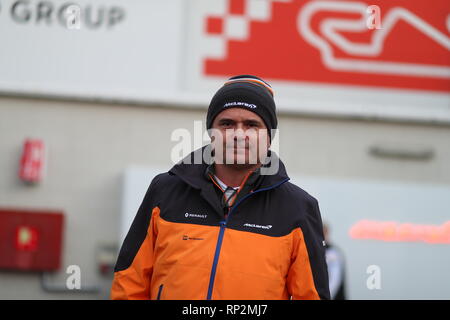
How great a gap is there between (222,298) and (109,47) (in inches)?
138

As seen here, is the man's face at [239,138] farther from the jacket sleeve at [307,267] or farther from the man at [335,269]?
the man at [335,269]

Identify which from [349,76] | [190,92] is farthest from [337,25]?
[190,92]

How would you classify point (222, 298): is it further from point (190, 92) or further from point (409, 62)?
point (409, 62)

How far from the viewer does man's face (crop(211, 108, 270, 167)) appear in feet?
6.31

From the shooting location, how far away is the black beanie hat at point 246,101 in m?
1.98

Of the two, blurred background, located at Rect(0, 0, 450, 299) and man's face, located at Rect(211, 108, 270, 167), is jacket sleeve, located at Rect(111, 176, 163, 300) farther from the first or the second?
blurred background, located at Rect(0, 0, 450, 299)

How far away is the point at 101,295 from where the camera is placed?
15.2 feet

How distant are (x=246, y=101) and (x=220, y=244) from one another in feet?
1.44

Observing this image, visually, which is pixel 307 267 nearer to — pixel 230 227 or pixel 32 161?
pixel 230 227

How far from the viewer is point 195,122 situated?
4855 millimetres

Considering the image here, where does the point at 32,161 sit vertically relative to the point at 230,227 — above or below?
above

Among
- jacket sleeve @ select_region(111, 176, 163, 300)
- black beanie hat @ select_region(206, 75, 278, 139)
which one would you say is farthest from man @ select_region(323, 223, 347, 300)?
jacket sleeve @ select_region(111, 176, 163, 300)

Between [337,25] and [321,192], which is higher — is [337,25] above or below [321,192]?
above

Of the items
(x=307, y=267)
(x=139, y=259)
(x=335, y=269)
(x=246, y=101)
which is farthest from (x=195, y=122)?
(x=307, y=267)
